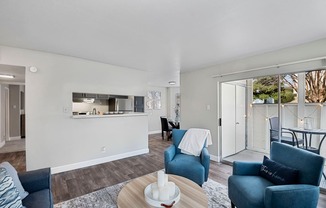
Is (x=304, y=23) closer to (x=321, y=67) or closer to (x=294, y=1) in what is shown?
(x=294, y=1)

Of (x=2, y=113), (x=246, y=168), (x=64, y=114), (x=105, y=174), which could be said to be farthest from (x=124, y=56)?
(x=2, y=113)

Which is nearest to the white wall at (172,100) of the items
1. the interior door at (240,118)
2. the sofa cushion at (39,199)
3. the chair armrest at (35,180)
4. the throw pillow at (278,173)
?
the interior door at (240,118)

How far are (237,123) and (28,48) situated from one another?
5.06 meters

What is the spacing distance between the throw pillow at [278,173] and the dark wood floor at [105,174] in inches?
40.2

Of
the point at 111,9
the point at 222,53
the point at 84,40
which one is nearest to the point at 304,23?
the point at 222,53

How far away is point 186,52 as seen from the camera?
10.0 feet

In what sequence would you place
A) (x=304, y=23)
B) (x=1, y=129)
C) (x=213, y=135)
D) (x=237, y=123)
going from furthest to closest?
(x=1, y=129), (x=237, y=123), (x=213, y=135), (x=304, y=23)

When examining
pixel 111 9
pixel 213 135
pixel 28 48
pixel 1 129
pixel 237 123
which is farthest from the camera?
pixel 1 129

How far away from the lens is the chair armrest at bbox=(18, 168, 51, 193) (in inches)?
65.7

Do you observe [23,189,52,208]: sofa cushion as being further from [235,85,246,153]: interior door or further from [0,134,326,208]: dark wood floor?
[235,85,246,153]: interior door

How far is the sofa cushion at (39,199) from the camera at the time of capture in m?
1.45

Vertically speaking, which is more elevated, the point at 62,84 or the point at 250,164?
the point at 62,84

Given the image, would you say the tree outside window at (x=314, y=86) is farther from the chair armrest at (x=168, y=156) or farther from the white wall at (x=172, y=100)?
the white wall at (x=172, y=100)

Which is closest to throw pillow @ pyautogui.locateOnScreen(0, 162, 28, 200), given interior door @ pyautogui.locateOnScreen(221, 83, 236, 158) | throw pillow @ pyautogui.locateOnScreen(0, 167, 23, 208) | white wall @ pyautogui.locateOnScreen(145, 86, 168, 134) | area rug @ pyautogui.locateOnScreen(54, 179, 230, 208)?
throw pillow @ pyautogui.locateOnScreen(0, 167, 23, 208)
